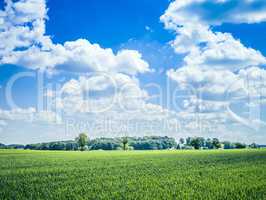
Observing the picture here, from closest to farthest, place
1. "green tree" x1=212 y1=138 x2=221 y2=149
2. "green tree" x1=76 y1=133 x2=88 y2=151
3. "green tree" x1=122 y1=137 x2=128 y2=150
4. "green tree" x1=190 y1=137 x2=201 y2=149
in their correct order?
1. "green tree" x1=76 y1=133 x2=88 y2=151
2. "green tree" x1=122 y1=137 x2=128 y2=150
3. "green tree" x1=190 y1=137 x2=201 y2=149
4. "green tree" x1=212 y1=138 x2=221 y2=149

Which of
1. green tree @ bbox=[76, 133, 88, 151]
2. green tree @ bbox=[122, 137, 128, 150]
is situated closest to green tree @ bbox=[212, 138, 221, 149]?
green tree @ bbox=[122, 137, 128, 150]

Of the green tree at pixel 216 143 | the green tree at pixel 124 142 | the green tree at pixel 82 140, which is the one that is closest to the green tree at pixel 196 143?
the green tree at pixel 216 143

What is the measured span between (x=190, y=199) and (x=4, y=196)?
321 inches

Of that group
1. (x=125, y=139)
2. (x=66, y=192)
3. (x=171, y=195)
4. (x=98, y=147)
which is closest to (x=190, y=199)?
(x=171, y=195)

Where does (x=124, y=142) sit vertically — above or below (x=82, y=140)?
below

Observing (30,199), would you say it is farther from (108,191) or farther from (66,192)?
(108,191)

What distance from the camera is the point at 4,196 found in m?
15.2

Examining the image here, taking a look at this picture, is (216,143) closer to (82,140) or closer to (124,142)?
(124,142)

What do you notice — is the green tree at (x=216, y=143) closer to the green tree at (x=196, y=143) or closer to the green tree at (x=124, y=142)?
the green tree at (x=196, y=143)

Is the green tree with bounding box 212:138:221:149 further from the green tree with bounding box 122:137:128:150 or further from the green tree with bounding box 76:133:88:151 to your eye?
the green tree with bounding box 76:133:88:151

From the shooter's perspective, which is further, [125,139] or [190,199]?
[125,139]

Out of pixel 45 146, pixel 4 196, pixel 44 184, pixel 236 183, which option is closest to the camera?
pixel 4 196

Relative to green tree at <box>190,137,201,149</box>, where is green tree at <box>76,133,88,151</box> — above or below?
above

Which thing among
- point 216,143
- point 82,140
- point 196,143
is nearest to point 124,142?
point 82,140
